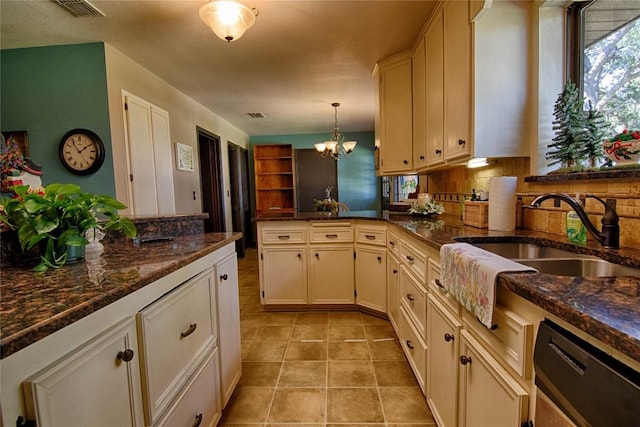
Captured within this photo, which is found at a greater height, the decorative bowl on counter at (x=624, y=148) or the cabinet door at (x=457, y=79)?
the cabinet door at (x=457, y=79)

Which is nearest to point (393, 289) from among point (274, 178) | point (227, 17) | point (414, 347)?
point (414, 347)

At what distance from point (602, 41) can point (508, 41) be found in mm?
401

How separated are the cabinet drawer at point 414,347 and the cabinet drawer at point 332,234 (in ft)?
3.16

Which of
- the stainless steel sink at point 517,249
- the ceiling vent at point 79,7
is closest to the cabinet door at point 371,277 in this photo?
the stainless steel sink at point 517,249

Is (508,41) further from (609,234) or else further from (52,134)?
(52,134)

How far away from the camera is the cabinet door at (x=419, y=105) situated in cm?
245

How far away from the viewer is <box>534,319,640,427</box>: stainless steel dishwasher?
1.55 ft

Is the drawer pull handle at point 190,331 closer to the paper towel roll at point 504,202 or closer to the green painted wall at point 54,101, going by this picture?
the paper towel roll at point 504,202

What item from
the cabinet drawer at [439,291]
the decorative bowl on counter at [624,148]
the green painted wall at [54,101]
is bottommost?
the cabinet drawer at [439,291]

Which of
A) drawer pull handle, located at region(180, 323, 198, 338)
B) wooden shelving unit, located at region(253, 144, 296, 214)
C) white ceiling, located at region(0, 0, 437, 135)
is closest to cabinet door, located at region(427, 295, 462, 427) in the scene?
drawer pull handle, located at region(180, 323, 198, 338)

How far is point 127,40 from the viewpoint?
2.41 m

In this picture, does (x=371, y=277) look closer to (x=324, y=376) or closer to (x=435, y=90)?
(x=324, y=376)

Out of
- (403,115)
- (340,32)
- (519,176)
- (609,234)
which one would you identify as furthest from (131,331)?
(403,115)

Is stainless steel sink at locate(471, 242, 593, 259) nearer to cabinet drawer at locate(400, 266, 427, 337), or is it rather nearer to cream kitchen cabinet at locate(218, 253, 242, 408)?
cabinet drawer at locate(400, 266, 427, 337)
